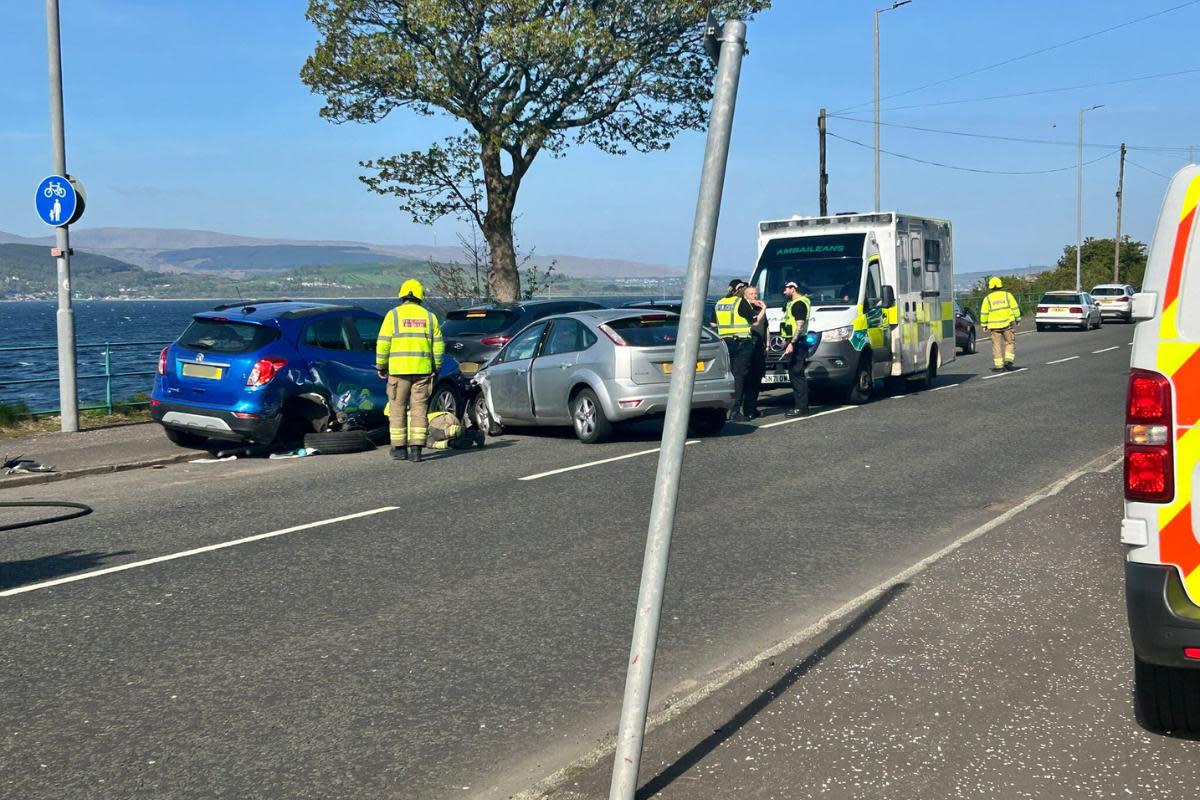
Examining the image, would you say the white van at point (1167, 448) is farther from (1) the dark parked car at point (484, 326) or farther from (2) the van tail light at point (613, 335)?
(1) the dark parked car at point (484, 326)

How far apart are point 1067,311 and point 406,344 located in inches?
1523

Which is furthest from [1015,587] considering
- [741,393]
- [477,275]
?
[477,275]

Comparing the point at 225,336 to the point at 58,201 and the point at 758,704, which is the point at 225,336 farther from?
the point at 758,704

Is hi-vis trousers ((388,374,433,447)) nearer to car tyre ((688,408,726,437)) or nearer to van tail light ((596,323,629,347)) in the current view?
van tail light ((596,323,629,347))

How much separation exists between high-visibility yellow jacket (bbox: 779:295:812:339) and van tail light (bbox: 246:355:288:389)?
278 inches

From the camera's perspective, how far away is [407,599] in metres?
7.32

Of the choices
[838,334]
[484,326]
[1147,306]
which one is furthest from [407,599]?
[484,326]

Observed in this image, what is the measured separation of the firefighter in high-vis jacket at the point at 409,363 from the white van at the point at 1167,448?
9.79 meters

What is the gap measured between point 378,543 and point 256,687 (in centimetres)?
330

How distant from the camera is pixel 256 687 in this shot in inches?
225

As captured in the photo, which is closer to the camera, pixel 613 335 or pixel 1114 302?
pixel 613 335

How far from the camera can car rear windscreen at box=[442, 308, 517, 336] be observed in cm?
1997

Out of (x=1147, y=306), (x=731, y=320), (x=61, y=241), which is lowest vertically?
(x=731, y=320)

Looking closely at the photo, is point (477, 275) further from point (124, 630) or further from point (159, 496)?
point (124, 630)
